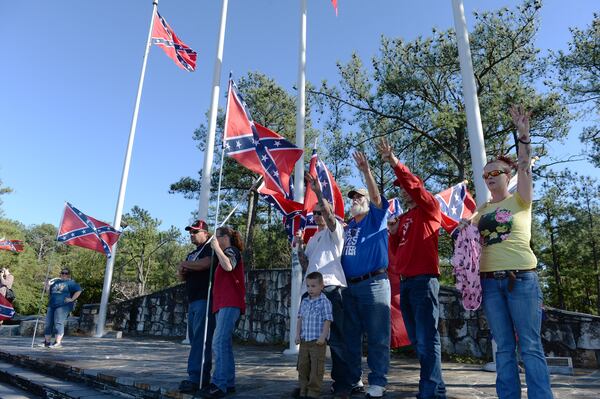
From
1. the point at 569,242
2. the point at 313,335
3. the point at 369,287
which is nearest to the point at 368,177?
the point at 369,287

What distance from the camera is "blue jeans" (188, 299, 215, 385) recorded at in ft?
13.1

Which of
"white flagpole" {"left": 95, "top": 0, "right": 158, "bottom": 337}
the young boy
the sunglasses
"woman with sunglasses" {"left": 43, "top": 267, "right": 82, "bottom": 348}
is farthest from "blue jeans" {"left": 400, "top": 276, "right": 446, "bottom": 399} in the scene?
"white flagpole" {"left": 95, "top": 0, "right": 158, "bottom": 337}

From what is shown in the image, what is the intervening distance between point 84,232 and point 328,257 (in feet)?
23.6

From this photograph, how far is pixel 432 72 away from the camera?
13.4 meters

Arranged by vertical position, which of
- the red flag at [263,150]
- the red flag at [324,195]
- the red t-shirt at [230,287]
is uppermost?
the red flag at [263,150]

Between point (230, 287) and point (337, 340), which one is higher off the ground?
point (230, 287)

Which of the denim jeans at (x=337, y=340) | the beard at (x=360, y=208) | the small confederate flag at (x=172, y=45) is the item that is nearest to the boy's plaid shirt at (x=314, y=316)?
the denim jeans at (x=337, y=340)

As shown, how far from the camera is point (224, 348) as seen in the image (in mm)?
3777

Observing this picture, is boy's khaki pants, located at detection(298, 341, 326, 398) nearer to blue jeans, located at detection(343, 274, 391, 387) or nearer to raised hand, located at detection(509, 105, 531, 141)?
blue jeans, located at detection(343, 274, 391, 387)

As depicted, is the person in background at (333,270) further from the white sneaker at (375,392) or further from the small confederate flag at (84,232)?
the small confederate flag at (84,232)

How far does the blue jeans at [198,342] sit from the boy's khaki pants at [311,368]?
986 millimetres

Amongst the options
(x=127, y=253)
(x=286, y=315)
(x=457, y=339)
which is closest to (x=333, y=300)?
(x=457, y=339)

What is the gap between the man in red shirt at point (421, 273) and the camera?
3336 millimetres

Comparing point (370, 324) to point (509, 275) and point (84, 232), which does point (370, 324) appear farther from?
point (84, 232)
